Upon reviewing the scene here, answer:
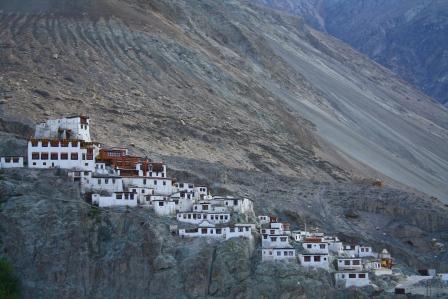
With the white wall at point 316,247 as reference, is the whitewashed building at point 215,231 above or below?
above

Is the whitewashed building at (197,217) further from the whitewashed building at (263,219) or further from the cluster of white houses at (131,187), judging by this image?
the whitewashed building at (263,219)

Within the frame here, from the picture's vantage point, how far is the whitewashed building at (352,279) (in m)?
61.5

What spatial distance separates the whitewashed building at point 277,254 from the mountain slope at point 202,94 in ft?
85.8

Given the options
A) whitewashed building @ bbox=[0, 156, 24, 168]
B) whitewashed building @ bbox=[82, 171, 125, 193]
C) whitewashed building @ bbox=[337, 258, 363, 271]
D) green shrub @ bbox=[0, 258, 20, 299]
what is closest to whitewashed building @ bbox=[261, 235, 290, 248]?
whitewashed building @ bbox=[337, 258, 363, 271]

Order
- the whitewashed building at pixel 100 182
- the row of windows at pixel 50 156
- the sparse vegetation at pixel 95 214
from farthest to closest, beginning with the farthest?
the row of windows at pixel 50 156
the whitewashed building at pixel 100 182
the sparse vegetation at pixel 95 214

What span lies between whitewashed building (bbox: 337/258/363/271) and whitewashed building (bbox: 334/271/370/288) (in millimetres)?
1418

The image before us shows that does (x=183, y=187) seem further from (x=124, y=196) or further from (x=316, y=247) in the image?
(x=316, y=247)

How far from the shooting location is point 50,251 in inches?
2361

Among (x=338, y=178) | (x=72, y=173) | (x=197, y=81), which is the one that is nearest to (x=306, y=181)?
(x=338, y=178)

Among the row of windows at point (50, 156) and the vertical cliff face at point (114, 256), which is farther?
the row of windows at point (50, 156)

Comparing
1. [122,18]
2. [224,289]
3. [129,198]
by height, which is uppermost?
[122,18]

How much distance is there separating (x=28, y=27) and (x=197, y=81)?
2110 cm

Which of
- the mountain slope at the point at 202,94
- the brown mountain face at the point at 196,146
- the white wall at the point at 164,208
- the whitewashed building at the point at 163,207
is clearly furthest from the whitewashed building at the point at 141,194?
the mountain slope at the point at 202,94

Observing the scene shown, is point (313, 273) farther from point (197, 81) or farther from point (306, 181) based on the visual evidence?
point (197, 81)
